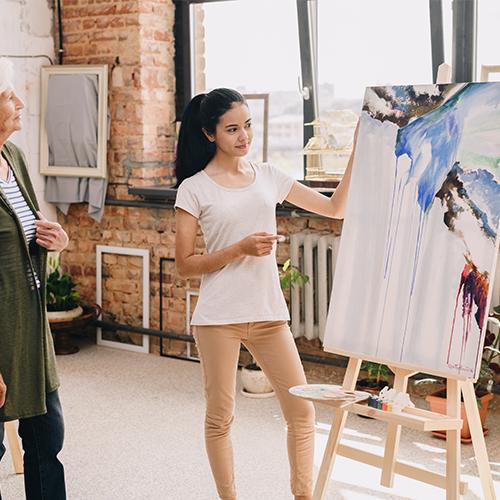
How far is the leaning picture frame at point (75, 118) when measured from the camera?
5328 mm

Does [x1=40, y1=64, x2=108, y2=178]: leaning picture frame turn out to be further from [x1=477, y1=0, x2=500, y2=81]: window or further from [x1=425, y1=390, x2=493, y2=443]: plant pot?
[x1=425, y1=390, x2=493, y2=443]: plant pot

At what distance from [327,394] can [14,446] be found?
5.04 feet

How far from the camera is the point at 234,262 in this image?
288 cm

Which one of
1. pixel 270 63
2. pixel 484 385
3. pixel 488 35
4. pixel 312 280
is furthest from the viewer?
pixel 270 63

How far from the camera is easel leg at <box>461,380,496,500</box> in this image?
2619mm

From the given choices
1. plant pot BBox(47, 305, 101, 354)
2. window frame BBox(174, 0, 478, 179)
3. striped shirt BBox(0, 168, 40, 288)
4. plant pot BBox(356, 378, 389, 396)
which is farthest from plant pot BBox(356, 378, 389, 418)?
striped shirt BBox(0, 168, 40, 288)

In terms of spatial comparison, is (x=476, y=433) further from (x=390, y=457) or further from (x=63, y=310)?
(x=63, y=310)

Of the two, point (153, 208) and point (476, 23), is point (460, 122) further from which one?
point (153, 208)

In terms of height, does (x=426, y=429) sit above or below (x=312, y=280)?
below

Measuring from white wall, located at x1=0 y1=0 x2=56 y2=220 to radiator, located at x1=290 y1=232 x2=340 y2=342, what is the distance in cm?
171

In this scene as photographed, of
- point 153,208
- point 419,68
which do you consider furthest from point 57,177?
point 419,68

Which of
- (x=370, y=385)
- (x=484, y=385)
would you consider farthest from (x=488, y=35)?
(x=370, y=385)

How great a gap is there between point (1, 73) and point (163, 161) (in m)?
2.86

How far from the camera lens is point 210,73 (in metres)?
5.39
